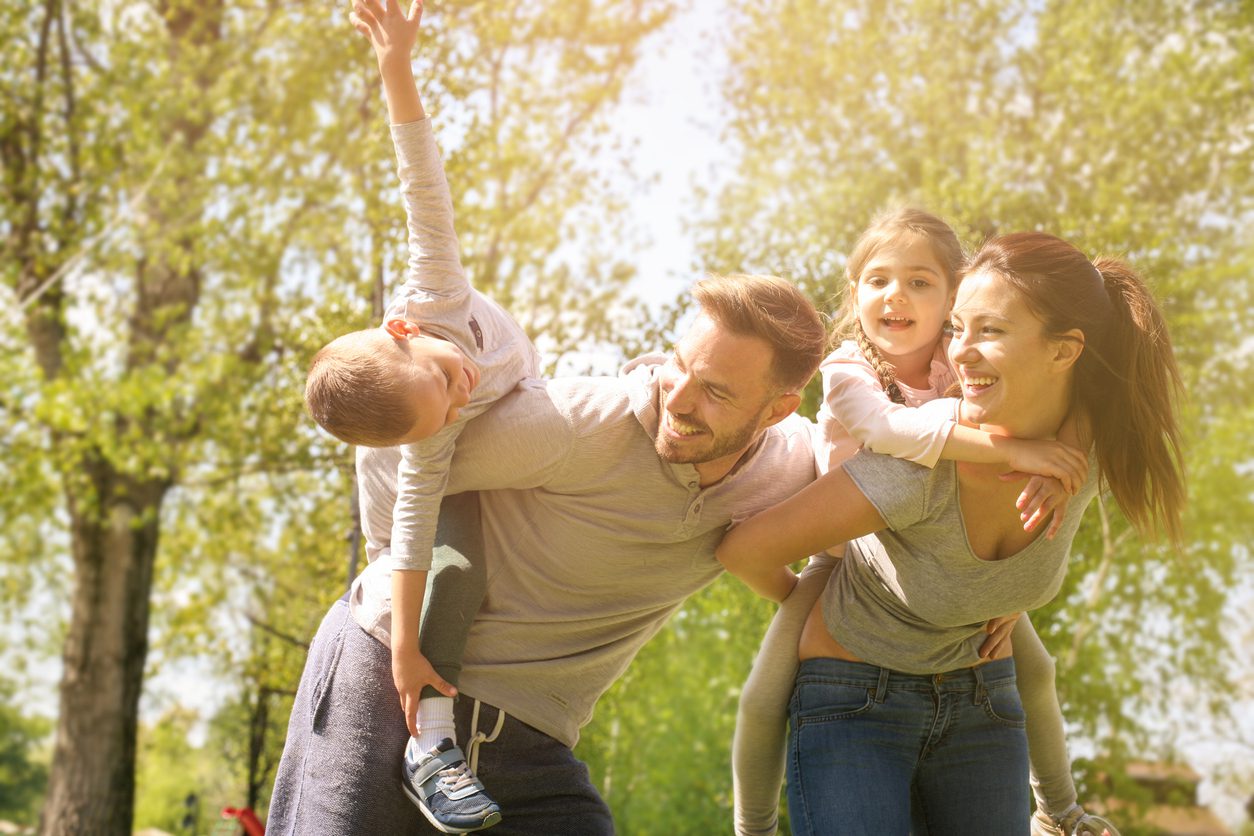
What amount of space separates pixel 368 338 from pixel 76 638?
34.8 feet

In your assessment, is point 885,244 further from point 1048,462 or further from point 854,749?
point 854,749

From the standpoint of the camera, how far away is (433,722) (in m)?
2.41

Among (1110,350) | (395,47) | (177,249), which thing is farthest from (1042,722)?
(177,249)

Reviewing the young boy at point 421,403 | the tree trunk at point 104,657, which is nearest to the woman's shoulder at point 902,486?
the young boy at point 421,403

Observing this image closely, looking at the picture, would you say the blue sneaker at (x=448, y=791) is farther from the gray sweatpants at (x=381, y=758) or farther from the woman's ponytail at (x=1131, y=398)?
the woman's ponytail at (x=1131, y=398)

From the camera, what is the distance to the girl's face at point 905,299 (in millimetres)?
2779

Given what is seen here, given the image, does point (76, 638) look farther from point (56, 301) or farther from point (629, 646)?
point (629, 646)

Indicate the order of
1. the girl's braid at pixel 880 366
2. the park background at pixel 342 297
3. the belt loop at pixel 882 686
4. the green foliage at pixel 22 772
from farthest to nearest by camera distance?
the green foliage at pixel 22 772 → the park background at pixel 342 297 → the girl's braid at pixel 880 366 → the belt loop at pixel 882 686

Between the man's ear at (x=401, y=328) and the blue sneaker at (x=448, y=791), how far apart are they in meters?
0.84

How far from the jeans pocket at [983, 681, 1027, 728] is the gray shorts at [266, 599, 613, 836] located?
0.89 m

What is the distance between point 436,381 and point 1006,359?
1120mm

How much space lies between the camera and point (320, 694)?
2.56 metres

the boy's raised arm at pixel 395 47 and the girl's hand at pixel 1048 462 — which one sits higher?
the boy's raised arm at pixel 395 47

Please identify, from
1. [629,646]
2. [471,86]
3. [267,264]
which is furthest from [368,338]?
[267,264]
